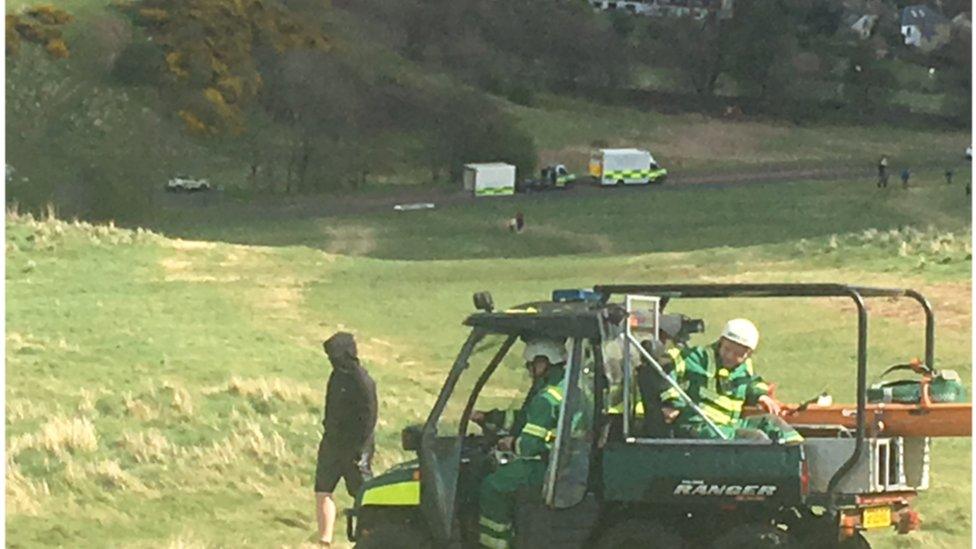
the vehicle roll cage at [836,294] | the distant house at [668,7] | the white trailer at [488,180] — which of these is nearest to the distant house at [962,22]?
the distant house at [668,7]

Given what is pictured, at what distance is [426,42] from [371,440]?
3.32 m

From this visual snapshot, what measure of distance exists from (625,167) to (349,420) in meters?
3.26

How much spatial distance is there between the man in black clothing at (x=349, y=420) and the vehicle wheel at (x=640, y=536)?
4.54ft

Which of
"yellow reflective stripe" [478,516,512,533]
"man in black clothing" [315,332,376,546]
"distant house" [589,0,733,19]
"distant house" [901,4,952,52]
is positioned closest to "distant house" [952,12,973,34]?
"distant house" [901,4,952,52]

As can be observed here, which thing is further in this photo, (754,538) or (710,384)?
(710,384)

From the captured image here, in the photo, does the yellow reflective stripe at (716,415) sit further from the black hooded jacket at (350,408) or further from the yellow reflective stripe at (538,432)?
the black hooded jacket at (350,408)

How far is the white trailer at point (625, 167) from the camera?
342 inches

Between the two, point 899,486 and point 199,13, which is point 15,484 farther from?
point 899,486

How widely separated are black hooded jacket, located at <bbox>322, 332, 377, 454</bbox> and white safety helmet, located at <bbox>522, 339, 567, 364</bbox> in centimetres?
111

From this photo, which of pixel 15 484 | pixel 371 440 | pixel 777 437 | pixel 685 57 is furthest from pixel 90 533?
pixel 685 57

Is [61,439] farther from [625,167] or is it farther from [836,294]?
[836,294]

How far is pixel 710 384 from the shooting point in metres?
5.09

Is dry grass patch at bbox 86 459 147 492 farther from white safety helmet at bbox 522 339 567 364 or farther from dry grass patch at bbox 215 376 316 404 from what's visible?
white safety helmet at bbox 522 339 567 364

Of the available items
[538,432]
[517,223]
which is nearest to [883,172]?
[517,223]
